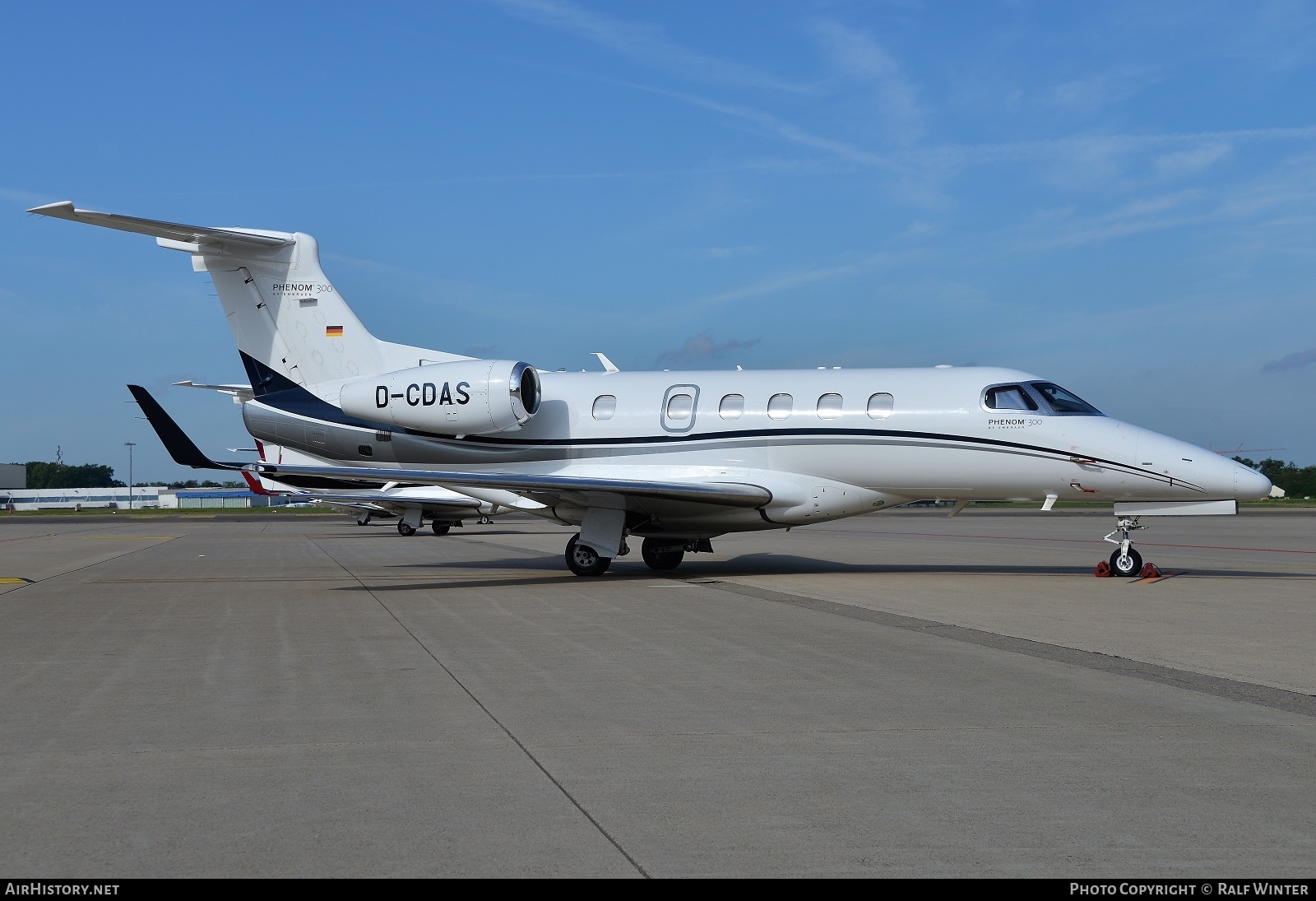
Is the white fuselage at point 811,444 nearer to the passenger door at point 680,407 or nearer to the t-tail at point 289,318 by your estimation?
the passenger door at point 680,407

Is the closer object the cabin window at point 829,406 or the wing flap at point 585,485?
the wing flap at point 585,485

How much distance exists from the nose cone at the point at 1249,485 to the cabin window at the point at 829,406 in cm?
571

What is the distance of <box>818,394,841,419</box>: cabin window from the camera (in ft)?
58.4

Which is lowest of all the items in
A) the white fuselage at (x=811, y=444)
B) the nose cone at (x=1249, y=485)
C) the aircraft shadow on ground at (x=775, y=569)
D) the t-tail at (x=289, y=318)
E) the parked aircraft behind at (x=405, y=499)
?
the aircraft shadow on ground at (x=775, y=569)

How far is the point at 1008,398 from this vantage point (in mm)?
17172

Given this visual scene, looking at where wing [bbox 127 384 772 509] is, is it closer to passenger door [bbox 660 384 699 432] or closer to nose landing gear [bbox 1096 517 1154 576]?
passenger door [bbox 660 384 699 432]

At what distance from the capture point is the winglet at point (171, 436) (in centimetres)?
2378

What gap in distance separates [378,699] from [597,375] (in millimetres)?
12756

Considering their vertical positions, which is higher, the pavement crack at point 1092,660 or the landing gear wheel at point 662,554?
the landing gear wheel at point 662,554

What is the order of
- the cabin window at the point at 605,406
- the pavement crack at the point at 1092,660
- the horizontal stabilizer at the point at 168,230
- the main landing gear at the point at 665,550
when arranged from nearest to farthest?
the pavement crack at the point at 1092,660
the horizontal stabilizer at the point at 168,230
the cabin window at the point at 605,406
the main landing gear at the point at 665,550

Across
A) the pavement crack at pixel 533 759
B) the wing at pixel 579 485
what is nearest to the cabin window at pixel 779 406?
the wing at pixel 579 485

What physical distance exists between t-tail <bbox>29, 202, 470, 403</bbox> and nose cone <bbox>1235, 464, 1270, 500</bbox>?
13966mm

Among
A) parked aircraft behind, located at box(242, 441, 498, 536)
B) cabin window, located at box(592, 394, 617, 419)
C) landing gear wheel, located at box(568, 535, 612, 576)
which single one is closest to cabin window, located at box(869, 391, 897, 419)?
cabin window, located at box(592, 394, 617, 419)

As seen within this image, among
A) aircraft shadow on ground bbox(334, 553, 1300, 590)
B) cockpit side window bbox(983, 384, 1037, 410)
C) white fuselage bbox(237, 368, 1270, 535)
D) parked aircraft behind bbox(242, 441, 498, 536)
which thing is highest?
cockpit side window bbox(983, 384, 1037, 410)
